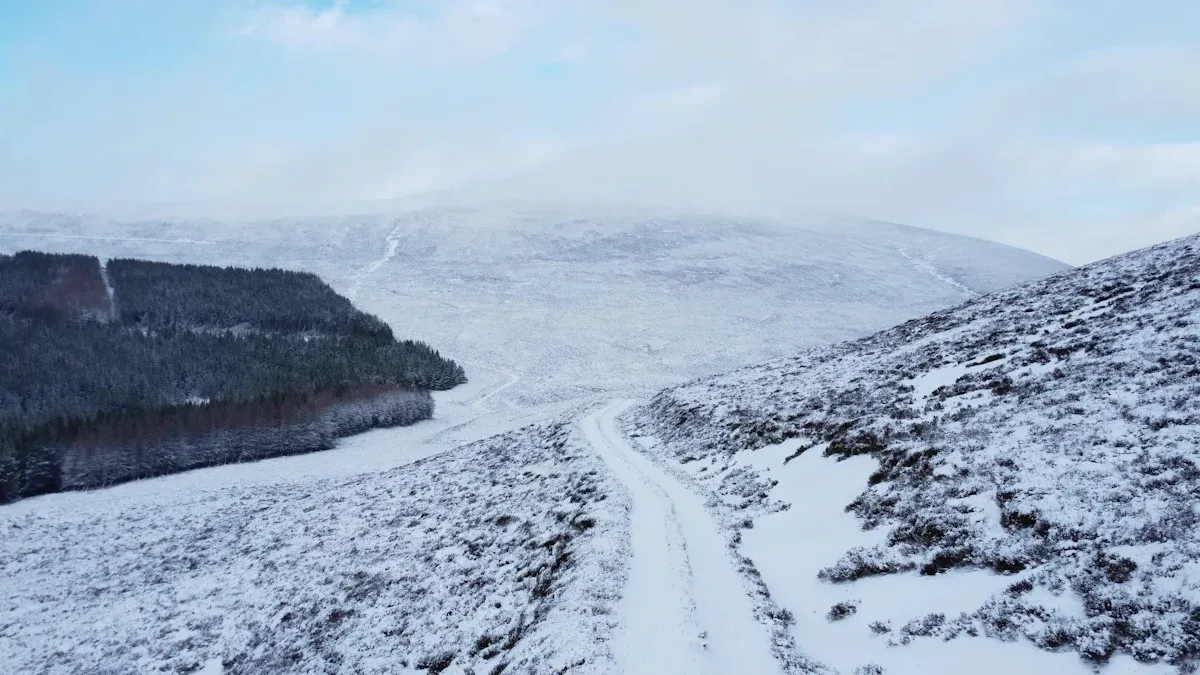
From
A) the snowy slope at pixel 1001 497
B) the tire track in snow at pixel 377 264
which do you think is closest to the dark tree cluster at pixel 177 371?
the tire track in snow at pixel 377 264

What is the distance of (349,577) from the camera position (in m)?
20.7

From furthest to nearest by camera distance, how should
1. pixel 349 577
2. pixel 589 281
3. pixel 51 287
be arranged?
pixel 589 281
pixel 51 287
pixel 349 577

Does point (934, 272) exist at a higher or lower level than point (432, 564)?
higher

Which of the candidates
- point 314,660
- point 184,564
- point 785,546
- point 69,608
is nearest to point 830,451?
point 785,546

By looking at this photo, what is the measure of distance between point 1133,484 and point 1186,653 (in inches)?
167

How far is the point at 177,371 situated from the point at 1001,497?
83221 millimetres

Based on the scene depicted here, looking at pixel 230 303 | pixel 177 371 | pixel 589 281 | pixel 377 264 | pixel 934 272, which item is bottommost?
pixel 177 371

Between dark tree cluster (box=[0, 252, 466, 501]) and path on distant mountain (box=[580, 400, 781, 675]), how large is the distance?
4899 centimetres

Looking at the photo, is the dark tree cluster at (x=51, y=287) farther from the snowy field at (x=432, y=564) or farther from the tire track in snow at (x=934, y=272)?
the tire track in snow at (x=934, y=272)

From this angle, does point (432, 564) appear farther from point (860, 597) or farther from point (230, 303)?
point (230, 303)

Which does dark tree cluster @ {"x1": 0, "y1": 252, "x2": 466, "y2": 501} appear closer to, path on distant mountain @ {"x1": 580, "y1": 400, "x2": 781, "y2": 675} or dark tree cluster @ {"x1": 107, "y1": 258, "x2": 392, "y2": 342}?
dark tree cluster @ {"x1": 107, "y1": 258, "x2": 392, "y2": 342}

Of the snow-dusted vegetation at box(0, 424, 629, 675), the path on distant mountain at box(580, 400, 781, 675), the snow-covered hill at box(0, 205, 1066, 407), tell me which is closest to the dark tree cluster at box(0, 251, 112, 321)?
the snow-covered hill at box(0, 205, 1066, 407)

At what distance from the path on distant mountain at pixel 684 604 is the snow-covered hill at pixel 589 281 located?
176ft

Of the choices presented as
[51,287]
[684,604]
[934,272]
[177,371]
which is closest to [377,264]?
[51,287]
